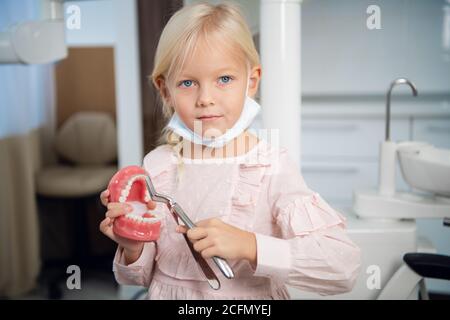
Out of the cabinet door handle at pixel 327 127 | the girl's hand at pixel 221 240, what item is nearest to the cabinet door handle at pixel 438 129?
the cabinet door handle at pixel 327 127

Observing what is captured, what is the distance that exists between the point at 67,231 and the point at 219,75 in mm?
464

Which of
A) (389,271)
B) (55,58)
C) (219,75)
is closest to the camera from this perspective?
(219,75)

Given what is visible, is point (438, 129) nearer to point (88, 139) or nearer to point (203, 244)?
point (203, 244)

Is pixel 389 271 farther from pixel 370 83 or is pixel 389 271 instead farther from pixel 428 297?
pixel 370 83

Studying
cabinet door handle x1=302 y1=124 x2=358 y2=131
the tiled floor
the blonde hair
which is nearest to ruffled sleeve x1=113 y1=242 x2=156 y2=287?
the tiled floor

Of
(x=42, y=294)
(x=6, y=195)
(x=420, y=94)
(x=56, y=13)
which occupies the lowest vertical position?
(x=42, y=294)

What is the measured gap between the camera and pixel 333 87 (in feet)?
2.94

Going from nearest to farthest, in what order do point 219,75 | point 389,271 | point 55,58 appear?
1. point 219,75
2. point 389,271
3. point 55,58

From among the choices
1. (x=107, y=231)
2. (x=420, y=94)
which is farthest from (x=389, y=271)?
(x=107, y=231)

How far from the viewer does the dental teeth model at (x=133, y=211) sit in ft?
1.92

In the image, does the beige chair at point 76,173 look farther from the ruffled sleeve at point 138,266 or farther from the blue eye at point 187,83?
the blue eye at point 187,83

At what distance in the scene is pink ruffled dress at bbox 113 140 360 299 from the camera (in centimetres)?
61

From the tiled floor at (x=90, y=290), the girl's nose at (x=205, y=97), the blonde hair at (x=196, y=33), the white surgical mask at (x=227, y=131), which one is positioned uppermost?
the blonde hair at (x=196, y=33)

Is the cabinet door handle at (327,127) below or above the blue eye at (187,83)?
below
